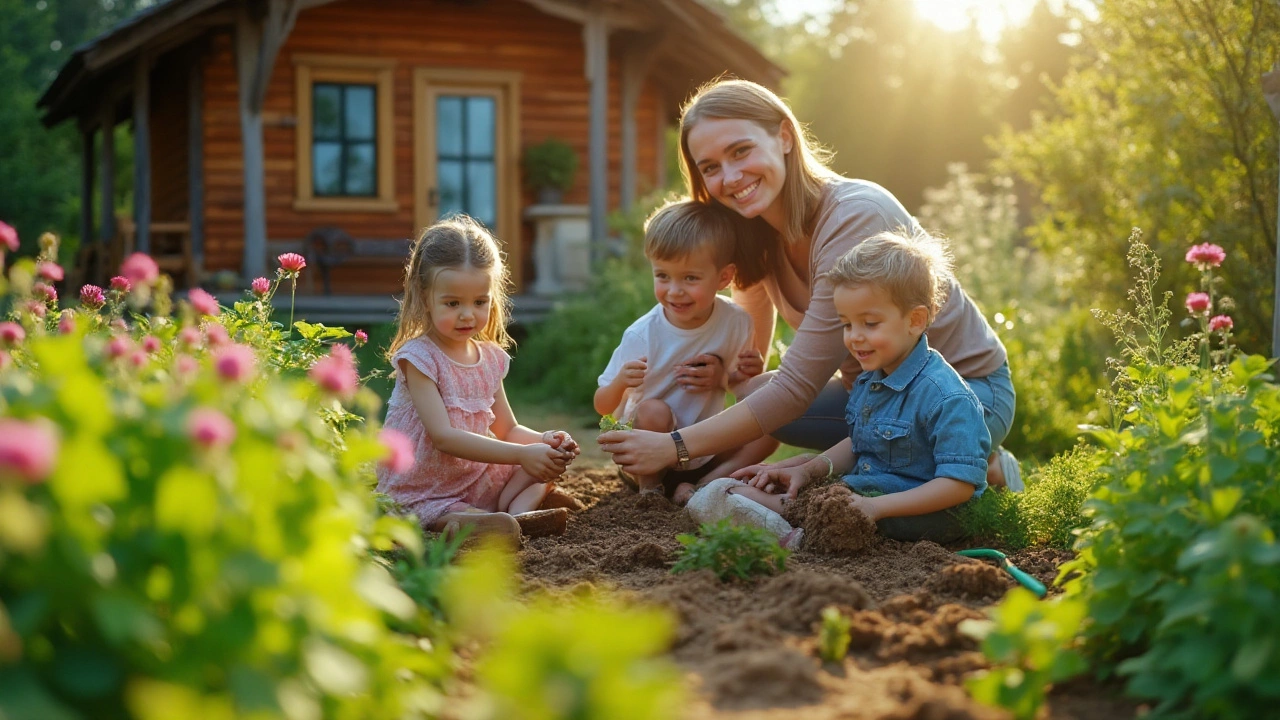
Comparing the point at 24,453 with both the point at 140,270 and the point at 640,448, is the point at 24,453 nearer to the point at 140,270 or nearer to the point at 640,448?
the point at 140,270

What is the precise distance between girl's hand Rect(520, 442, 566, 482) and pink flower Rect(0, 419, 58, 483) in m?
2.37

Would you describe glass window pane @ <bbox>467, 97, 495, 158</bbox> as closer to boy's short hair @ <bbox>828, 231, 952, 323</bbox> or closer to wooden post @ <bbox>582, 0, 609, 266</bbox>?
wooden post @ <bbox>582, 0, 609, 266</bbox>

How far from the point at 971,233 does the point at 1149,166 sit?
530 cm

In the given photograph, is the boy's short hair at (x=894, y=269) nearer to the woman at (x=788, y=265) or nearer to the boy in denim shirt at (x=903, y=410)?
the boy in denim shirt at (x=903, y=410)

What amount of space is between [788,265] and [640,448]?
1102mm

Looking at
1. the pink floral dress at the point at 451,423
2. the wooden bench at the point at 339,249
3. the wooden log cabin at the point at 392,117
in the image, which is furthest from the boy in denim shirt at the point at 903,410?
the wooden bench at the point at 339,249

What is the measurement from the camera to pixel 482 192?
12844mm

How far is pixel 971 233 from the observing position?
40.7ft

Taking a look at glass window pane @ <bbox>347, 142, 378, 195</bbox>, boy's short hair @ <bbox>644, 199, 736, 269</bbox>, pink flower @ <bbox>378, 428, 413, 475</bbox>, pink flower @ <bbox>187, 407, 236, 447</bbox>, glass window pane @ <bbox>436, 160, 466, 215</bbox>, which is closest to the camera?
pink flower @ <bbox>187, 407, 236, 447</bbox>

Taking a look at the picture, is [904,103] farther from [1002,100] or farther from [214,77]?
[214,77]

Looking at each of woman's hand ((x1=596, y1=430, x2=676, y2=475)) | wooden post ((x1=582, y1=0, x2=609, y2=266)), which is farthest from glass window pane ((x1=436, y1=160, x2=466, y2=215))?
woman's hand ((x1=596, y1=430, x2=676, y2=475))

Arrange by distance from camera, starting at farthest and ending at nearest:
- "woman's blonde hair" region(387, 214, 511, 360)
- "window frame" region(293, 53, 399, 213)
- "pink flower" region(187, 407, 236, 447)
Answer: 1. "window frame" region(293, 53, 399, 213)
2. "woman's blonde hair" region(387, 214, 511, 360)
3. "pink flower" region(187, 407, 236, 447)

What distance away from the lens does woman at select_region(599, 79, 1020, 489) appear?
12.5ft

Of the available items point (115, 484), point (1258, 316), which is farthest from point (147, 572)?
point (1258, 316)
